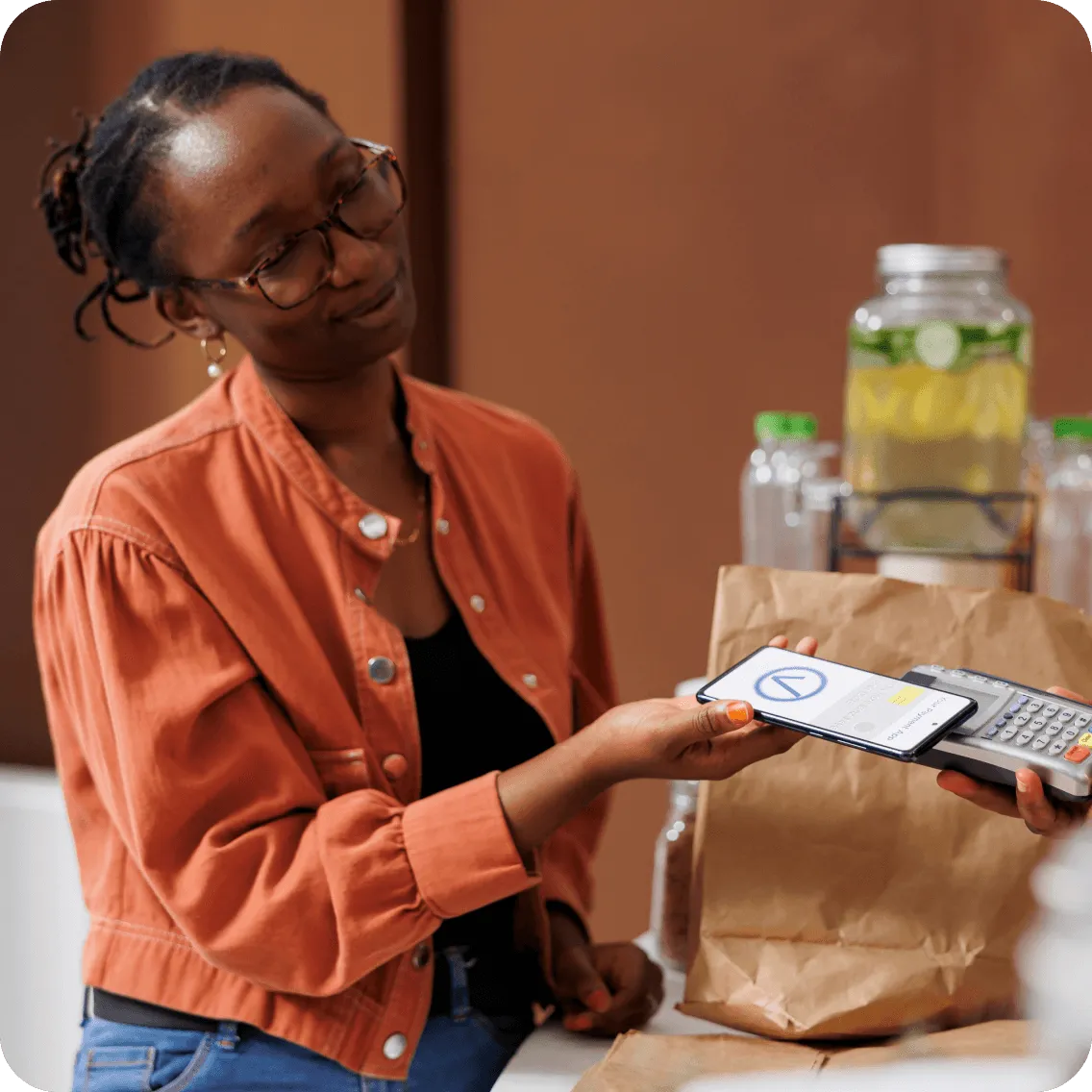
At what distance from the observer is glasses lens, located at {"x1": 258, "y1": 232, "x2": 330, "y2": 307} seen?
789 millimetres

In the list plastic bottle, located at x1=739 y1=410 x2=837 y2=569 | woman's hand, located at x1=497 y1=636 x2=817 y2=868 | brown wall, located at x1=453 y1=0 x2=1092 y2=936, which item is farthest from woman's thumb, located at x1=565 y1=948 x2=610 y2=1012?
brown wall, located at x1=453 y1=0 x2=1092 y2=936

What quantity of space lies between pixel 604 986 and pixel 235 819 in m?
0.26

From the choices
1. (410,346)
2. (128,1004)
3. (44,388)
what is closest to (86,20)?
(44,388)

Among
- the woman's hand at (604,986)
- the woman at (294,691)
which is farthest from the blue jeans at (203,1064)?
the woman's hand at (604,986)

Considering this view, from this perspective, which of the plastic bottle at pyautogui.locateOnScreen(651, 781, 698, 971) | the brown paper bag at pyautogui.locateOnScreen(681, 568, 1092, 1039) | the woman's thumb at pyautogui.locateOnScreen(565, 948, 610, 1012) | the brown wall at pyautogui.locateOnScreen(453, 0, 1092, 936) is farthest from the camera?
the brown wall at pyautogui.locateOnScreen(453, 0, 1092, 936)

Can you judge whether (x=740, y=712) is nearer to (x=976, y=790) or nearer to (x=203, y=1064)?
(x=976, y=790)

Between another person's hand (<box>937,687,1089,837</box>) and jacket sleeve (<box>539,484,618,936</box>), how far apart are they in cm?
35

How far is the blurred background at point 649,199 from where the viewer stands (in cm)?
127

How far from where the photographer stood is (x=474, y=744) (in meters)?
0.86

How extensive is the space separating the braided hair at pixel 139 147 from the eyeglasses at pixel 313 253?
0.07m

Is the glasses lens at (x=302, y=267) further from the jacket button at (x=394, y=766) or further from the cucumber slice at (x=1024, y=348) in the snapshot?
the cucumber slice at (x=1024, y=348)

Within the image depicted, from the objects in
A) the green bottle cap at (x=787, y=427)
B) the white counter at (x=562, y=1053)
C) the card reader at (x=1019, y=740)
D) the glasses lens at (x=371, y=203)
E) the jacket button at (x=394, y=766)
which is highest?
the glasses lens at (x=371, y=203)

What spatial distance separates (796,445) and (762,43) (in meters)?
0.55

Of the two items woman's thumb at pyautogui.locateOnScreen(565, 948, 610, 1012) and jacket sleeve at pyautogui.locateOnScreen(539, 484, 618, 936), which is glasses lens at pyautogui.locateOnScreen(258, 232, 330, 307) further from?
woman's thumb at pyautogui.locateOnScreen(565, 948, 610, 1012)
